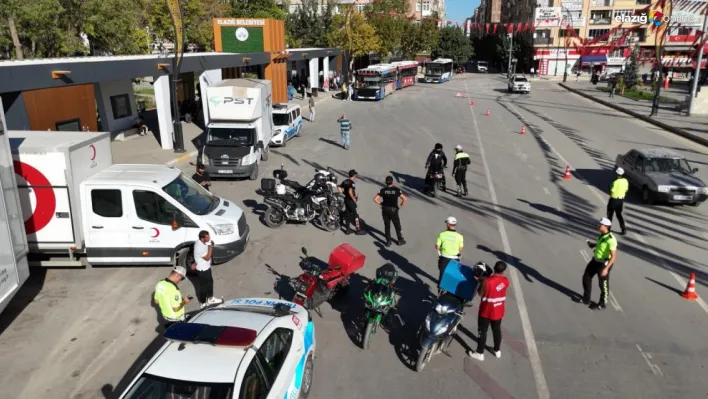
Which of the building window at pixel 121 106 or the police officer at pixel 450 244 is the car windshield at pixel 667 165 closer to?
the police officer at pixel 450 244

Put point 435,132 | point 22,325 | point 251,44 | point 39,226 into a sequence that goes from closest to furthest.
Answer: point 22,325
point 39,226
point 435,132
point 251,44

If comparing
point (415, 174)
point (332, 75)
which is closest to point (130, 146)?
point (415, 174)

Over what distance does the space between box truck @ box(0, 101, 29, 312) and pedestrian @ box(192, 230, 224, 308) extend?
9.20 feet

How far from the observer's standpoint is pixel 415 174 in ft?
61.6

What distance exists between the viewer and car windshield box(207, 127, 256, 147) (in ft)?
59.4

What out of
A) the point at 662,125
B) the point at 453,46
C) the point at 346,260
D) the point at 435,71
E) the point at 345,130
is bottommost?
→ the point at 662,125

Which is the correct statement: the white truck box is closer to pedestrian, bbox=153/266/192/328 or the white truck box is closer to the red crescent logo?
the red crescent logo

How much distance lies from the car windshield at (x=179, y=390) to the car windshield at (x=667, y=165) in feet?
49.7

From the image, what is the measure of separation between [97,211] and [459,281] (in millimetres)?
7176

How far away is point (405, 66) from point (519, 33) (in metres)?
45.4

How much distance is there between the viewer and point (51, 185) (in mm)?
9797

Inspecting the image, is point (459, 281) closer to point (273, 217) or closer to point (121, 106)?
point (273, 217)

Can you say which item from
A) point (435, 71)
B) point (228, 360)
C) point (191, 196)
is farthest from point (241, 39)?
point (228, 360)

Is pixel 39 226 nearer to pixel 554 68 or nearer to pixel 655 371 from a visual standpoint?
pixel 655 371
